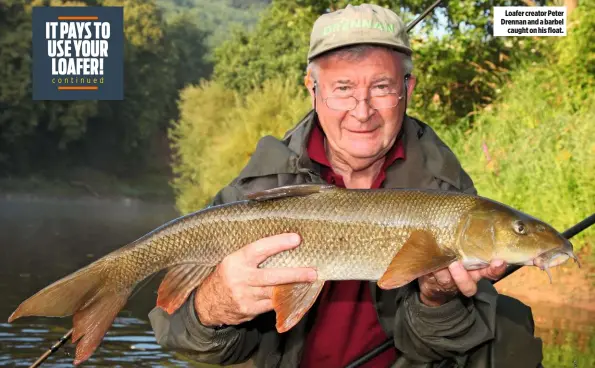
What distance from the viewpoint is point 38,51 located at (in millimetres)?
32531

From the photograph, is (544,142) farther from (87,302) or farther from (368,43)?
(87,302)

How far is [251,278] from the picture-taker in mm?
3822

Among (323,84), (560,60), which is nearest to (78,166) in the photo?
(560,60)

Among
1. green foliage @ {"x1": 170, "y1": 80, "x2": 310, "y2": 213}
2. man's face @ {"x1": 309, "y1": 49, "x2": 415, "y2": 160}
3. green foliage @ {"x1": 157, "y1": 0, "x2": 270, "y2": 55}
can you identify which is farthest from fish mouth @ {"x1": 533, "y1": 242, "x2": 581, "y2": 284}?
green foliage @ {"x1": 157, "y1": 0, "x2": 270, "y2": 55}

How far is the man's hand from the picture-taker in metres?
3.83

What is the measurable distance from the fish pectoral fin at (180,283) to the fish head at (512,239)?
40.0 inches

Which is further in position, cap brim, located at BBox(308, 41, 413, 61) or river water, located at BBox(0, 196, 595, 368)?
river water, located at BBox(0, 196, 595, 368)

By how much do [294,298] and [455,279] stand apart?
1.99 ft

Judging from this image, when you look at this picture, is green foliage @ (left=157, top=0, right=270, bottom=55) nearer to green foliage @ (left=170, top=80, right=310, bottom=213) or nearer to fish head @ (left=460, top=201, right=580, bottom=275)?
green foliage @ (left=170, top=80, right=310, bottom=213)

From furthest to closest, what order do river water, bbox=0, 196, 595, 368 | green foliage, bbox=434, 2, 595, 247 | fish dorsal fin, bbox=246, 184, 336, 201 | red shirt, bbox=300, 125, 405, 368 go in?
green foliage, bbox=434, 2, 595, 247, river water, bbox=0, 196, 595, 368, red shirt, bbox=300, 125, 405, 368, fish dorsal fin, bbox=246, 184, 336, 201

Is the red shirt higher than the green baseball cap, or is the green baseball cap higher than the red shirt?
the green baseball cap

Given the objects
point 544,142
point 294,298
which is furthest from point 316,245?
point 544,142

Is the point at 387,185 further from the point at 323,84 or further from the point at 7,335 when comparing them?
the point at 7,335

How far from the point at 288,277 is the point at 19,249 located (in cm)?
2202
